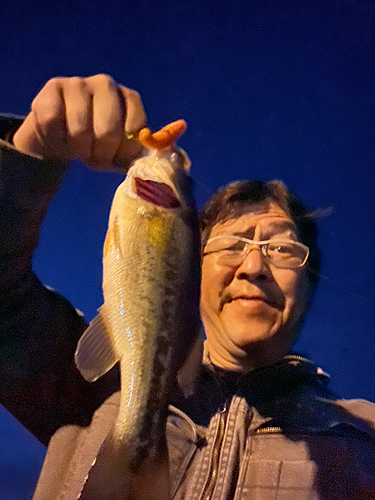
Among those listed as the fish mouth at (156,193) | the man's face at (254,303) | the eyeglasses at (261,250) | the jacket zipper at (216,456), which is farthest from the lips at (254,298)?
the fish mouth at (156,193)

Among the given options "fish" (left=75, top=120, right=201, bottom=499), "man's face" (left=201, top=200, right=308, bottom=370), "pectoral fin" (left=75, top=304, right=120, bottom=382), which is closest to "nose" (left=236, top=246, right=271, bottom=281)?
"man's face" (left=201, top=200, right=308, bottom=370)

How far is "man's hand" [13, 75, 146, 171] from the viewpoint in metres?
0.94

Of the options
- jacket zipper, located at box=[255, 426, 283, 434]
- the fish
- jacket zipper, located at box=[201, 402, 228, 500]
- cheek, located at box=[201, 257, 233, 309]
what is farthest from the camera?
cheek, located at box=[201, 257, 233, 309]

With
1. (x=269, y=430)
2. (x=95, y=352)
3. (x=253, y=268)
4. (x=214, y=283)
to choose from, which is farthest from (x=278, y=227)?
(x=95, y=352)

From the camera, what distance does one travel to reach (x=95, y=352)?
2.65 ft

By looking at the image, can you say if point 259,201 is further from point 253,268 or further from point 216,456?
point 216,456

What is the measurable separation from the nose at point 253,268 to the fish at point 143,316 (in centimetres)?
62

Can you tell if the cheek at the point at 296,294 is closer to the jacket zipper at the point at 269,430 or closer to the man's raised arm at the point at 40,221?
the jacket zipper at the point at 269,430

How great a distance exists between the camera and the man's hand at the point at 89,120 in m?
0.94

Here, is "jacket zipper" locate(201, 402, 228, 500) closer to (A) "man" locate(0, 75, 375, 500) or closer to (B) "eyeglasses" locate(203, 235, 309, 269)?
(A) "man" locate(0, 75, 375, 500)

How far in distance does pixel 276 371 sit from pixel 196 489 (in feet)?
1.43

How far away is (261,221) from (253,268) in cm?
23

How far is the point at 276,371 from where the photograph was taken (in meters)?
1.27

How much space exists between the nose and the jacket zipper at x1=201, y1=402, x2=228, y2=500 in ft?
1.64
